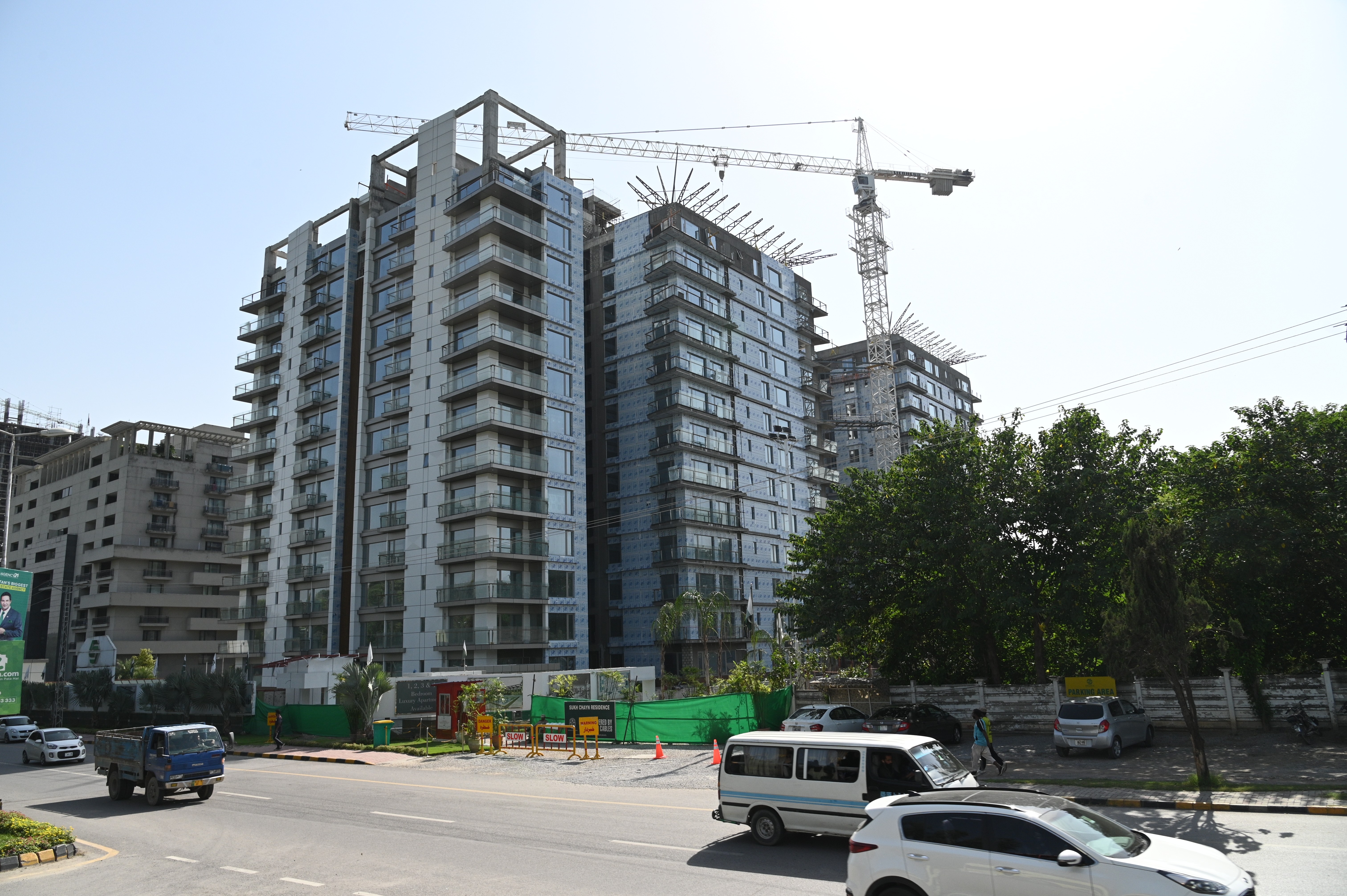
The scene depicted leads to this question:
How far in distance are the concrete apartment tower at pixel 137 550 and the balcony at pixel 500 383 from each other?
42057 millimetres

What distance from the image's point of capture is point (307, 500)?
63688mm

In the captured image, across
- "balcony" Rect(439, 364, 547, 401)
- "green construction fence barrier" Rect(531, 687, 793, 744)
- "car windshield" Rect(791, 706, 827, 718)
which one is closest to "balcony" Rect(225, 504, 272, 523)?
"balcony" Rect(439, 364, 547, 401)

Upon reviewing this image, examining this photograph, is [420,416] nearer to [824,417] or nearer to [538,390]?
A: [538,390]

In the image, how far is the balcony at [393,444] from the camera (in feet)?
192

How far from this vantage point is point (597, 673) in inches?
1799

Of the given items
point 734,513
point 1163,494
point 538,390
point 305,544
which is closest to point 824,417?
point 734,513

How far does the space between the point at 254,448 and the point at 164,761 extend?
5314 cm

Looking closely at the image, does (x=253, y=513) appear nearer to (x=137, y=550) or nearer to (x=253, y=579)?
(x=253, y=579)

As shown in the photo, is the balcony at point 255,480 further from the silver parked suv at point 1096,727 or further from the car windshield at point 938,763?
the car windshield at point 938,763

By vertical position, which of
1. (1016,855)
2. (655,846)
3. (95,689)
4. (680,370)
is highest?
(680,370)

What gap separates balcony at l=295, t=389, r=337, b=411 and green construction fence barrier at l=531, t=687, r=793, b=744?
38.1 meters

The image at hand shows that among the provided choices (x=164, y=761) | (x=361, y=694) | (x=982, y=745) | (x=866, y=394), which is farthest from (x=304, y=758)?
(x=866, y=394)

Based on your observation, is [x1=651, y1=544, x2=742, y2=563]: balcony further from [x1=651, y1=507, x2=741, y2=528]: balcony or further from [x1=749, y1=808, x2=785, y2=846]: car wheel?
[x1=749, y1=808, x2=785, y2=846]: car wheel

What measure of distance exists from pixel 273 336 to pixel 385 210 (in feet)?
55.1
